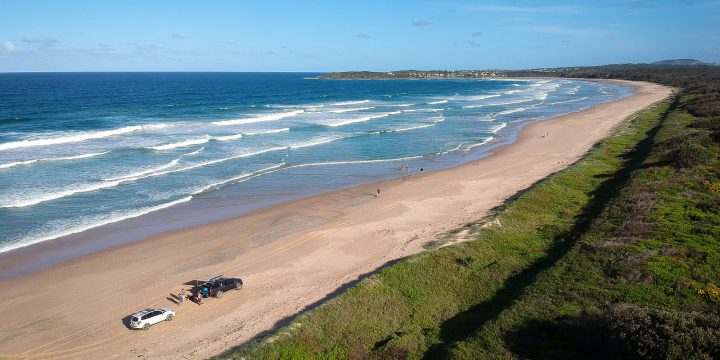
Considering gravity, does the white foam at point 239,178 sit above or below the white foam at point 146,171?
below

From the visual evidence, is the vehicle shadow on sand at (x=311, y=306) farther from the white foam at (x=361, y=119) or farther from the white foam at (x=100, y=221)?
the white foam at (x=361, y=119)

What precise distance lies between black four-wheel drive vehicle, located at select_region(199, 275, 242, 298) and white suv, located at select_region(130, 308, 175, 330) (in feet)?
5.52

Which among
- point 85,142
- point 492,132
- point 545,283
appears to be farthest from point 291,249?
point 492,132

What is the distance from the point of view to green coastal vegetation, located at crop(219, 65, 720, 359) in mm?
14820

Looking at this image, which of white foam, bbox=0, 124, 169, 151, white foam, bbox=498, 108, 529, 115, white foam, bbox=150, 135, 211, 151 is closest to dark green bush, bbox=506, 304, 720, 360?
white foam, bbox=150, 135, 211, 151

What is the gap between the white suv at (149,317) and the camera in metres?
18.4

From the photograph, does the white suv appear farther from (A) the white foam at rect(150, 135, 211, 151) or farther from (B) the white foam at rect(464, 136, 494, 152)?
(B) the white foam at rect(464, 136, 494, 152)

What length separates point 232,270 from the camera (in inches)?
939

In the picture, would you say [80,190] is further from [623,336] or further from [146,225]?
[623,336]

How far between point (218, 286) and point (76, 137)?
45.9m

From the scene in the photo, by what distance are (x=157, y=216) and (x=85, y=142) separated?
29520mm

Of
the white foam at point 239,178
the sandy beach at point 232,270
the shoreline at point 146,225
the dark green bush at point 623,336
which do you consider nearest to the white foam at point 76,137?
the white foam at point 239,178

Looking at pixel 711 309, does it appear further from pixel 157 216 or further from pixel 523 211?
pixel 157 216

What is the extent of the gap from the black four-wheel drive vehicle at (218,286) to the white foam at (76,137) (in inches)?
1619
